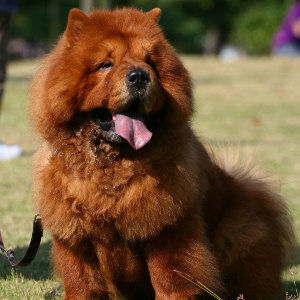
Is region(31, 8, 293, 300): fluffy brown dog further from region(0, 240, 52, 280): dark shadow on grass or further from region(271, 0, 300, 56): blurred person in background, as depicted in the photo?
region(271, 0, 300, 56): blurred person in background

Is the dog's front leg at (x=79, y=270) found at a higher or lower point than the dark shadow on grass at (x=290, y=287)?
higher

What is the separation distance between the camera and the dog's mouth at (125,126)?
2.51m

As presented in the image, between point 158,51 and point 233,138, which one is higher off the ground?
point 158,51

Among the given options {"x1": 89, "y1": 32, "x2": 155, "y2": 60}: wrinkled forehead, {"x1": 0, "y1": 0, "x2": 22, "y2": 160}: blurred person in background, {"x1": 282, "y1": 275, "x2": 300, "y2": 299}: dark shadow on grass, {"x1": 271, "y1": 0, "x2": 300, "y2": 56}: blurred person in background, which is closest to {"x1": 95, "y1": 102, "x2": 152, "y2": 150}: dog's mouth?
{"x1": 89, "y1": 32, "x2": 155, "y2": 60}: wrinkled forehead

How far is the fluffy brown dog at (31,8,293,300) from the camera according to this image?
2539mm

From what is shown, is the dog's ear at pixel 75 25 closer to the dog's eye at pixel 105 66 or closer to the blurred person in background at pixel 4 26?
the dog's eye at pixel 105 66

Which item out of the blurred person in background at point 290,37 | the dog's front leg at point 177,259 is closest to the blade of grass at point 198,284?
the dog's front leg at point 177,259

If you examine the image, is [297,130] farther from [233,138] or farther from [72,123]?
[72,123]

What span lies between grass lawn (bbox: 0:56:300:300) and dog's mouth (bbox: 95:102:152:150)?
49cm

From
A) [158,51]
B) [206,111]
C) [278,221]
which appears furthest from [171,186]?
[206,111]

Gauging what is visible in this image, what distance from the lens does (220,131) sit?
1041 cm

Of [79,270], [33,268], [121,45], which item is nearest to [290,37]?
[33,268]

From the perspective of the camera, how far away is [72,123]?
8.73 ft

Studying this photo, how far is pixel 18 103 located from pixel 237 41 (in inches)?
2251
